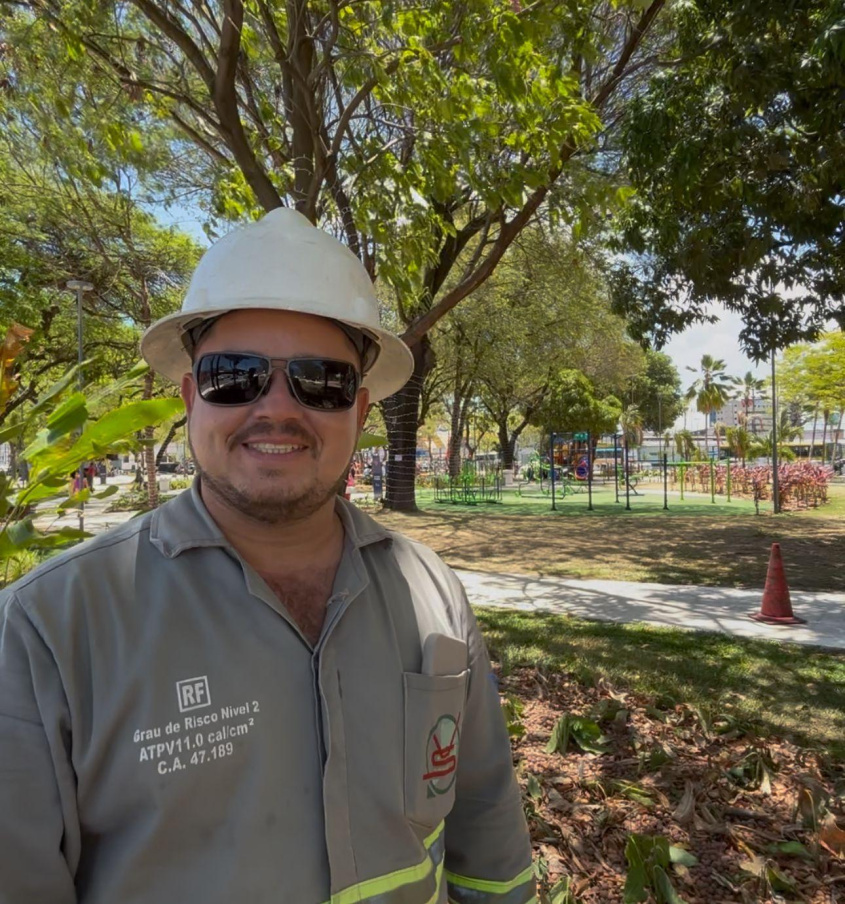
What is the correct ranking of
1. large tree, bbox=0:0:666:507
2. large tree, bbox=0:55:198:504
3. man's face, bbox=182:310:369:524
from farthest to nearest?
→ large tree, bbox=0:55:198:504 < large tree, bbox=0:0:666:507 < man's face, bbox=182:310:369:524

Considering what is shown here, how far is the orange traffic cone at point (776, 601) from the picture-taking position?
6453 mm

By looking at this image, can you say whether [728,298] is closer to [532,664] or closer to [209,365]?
[532,664]

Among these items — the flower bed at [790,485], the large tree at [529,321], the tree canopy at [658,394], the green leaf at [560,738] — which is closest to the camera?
the green leaf at [560,738]

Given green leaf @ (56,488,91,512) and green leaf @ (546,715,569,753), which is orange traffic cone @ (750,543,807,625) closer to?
green leaf @ (546,715,569,753)

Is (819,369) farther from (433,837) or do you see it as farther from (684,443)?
(433,837)

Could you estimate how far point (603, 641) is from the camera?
584 cm

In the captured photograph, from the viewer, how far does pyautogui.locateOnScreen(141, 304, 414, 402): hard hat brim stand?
59.1 inches

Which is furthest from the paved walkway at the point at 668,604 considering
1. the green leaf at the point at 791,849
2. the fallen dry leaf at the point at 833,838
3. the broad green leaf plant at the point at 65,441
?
the broad green leaf plant at the point at 65,441

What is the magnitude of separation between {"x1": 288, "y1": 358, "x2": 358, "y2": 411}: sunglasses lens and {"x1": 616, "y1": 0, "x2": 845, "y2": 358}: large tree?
5615 mm

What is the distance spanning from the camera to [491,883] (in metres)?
Answer: 1.56

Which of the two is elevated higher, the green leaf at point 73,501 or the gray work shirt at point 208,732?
the green leaf at point 73,501

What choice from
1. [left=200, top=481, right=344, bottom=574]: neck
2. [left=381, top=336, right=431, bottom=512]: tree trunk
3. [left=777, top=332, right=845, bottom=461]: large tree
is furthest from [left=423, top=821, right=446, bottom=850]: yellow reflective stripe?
[left=777, top=332, right=845, bottom=461]: large tree

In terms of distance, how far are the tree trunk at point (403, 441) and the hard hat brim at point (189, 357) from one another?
13.6 metres

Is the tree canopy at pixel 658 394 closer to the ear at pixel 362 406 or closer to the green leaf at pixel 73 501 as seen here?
the green leaf at pixel 73 501
